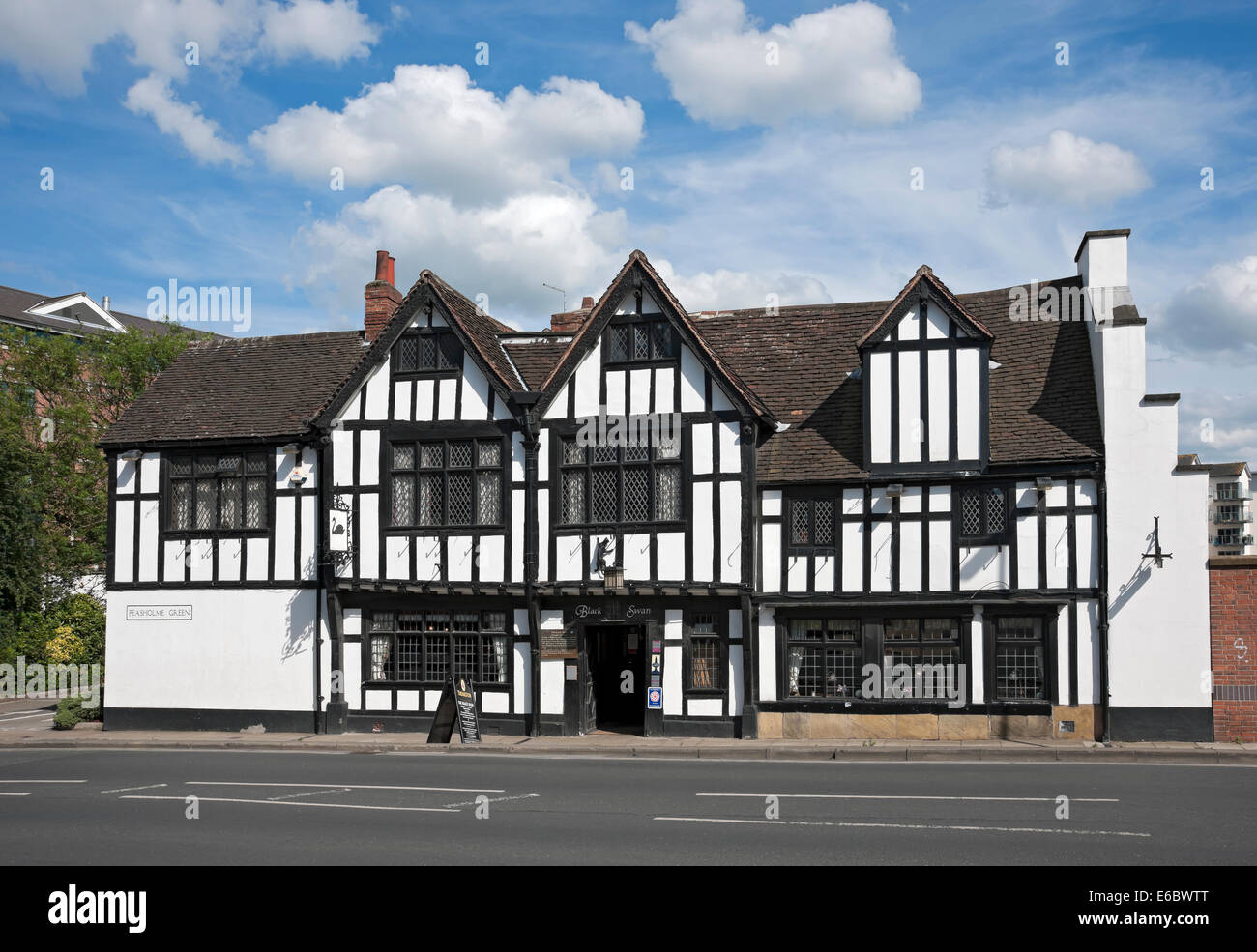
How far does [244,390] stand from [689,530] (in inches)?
446

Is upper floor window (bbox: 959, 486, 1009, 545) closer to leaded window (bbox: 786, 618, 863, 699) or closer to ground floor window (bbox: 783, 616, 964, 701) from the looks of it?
ground floor window (bbox: 783, 616, 964, 701)

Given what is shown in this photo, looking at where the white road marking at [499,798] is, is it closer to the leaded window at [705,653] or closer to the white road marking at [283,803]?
the white road marking at [283,803]

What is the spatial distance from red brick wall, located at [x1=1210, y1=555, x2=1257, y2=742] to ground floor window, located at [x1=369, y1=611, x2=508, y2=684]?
43.7 feet

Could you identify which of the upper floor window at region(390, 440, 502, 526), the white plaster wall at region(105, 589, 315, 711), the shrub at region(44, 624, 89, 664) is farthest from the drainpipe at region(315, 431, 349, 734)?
the shrub at region(44, 624, 89, 664)

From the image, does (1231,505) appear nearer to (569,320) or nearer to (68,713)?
(569,320)

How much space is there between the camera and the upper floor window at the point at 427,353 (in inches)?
931

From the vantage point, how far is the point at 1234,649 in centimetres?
2027

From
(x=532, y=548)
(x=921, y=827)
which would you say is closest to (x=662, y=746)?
(x=532, y=548)

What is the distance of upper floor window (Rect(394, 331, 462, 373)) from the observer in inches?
931

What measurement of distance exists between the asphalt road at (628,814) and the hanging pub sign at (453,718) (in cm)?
278

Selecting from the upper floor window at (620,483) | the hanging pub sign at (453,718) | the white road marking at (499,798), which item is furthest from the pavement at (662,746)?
the white road marking at (499,798)
